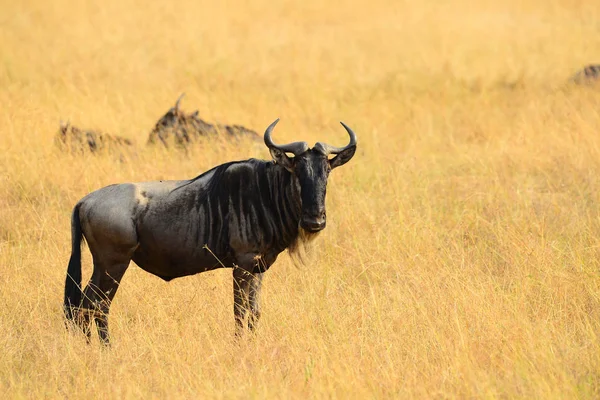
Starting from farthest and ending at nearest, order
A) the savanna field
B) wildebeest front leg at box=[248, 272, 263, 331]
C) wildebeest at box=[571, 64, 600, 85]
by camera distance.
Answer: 1. wildebeest at box=[571, 64, 600, 85]
2. wildebeest front leg at box=[248, 272, 263, 331]
3. the savanna field

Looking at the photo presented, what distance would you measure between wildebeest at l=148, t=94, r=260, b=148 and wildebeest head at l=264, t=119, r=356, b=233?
447 centimetres

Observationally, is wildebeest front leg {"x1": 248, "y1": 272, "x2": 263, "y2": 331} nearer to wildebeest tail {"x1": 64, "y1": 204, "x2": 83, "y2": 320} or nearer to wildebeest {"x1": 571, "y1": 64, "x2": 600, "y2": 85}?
wildebeest tail {"x1": 64, "y1": 204, "x2": 83, "y2": 320}

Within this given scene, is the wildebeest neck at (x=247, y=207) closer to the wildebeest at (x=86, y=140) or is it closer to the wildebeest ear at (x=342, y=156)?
the wildebeest ear at (x=342, y=156)

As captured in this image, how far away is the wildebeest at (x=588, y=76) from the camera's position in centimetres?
1363

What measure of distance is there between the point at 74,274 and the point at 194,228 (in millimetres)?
772

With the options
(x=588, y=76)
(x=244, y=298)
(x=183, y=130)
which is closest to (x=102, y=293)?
(x=244, y=298)

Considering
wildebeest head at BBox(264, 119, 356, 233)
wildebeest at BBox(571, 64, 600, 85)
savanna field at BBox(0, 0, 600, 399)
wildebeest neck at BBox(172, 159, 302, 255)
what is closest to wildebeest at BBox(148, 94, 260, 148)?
savanna field at BBox(0, 0, 600, 399)

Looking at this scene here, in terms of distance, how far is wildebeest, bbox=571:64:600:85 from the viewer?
13.6 m

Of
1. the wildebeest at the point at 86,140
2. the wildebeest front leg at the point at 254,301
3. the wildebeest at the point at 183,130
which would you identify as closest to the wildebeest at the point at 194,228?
the wildebeest front leg at the point at 254,301

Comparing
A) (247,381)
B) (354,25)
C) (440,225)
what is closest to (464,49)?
(354,25)

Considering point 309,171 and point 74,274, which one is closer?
point 309,171

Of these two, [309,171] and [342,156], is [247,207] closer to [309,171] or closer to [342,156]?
[309,171]

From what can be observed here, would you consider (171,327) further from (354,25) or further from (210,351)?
(354,25)

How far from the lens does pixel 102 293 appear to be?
18.3 ft
